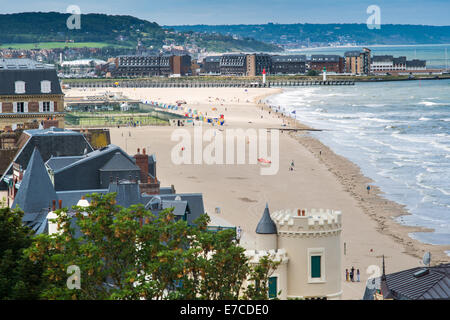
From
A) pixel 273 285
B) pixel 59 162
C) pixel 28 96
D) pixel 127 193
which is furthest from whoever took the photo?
pixel 28 96

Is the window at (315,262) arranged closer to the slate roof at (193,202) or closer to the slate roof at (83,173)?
the slate roof at (193,202)

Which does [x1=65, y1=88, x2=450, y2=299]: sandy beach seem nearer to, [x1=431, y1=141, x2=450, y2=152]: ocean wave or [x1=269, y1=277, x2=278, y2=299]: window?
[x1=269, y1=277, x2=278, y2=299]: window

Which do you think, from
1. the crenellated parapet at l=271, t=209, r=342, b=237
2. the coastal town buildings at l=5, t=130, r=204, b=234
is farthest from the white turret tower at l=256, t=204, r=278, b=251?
the coastal town buildings at l=5, t=130, r=204, b=234

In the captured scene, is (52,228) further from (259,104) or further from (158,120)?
(259,104)

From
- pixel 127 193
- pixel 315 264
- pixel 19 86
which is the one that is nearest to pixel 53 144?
pixel 127 193

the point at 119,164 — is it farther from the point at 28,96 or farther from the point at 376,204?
the point at 376,204

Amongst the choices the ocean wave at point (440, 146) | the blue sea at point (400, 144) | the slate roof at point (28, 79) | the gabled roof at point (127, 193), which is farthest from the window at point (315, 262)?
the ocean wave at point (440, 146)

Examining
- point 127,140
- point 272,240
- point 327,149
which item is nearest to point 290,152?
point 327,149
